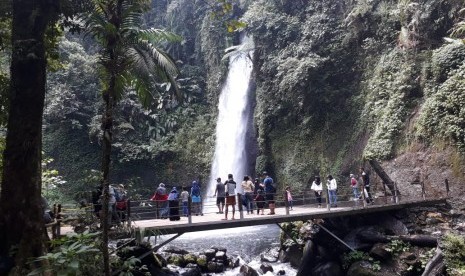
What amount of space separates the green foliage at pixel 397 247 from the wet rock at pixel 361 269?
0.72 meters

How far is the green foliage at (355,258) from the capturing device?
11.0m

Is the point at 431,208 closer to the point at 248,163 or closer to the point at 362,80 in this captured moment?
the point at 362,80

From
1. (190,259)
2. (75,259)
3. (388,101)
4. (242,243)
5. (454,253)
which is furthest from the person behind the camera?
(242,243)

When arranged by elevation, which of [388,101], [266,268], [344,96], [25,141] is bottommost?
[266,268]

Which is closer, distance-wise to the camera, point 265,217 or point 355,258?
point 265,217

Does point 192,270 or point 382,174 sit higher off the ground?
point 382,174

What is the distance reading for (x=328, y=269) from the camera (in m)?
12.0

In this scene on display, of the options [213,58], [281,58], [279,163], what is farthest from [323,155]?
[213,58]

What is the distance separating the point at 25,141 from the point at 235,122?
19.7 m

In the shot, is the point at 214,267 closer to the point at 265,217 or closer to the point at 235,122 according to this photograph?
the point at 265,217

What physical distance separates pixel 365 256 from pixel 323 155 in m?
8.23

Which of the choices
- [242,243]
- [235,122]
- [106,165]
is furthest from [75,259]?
[235,122]

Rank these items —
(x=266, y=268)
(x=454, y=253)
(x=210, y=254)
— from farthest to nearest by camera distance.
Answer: (x=210, y=254)
(x=266, y=268)
(x=454, y=253)

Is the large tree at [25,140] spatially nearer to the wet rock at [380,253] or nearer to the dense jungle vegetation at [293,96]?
the dense jungle vegetation at [293,96]
